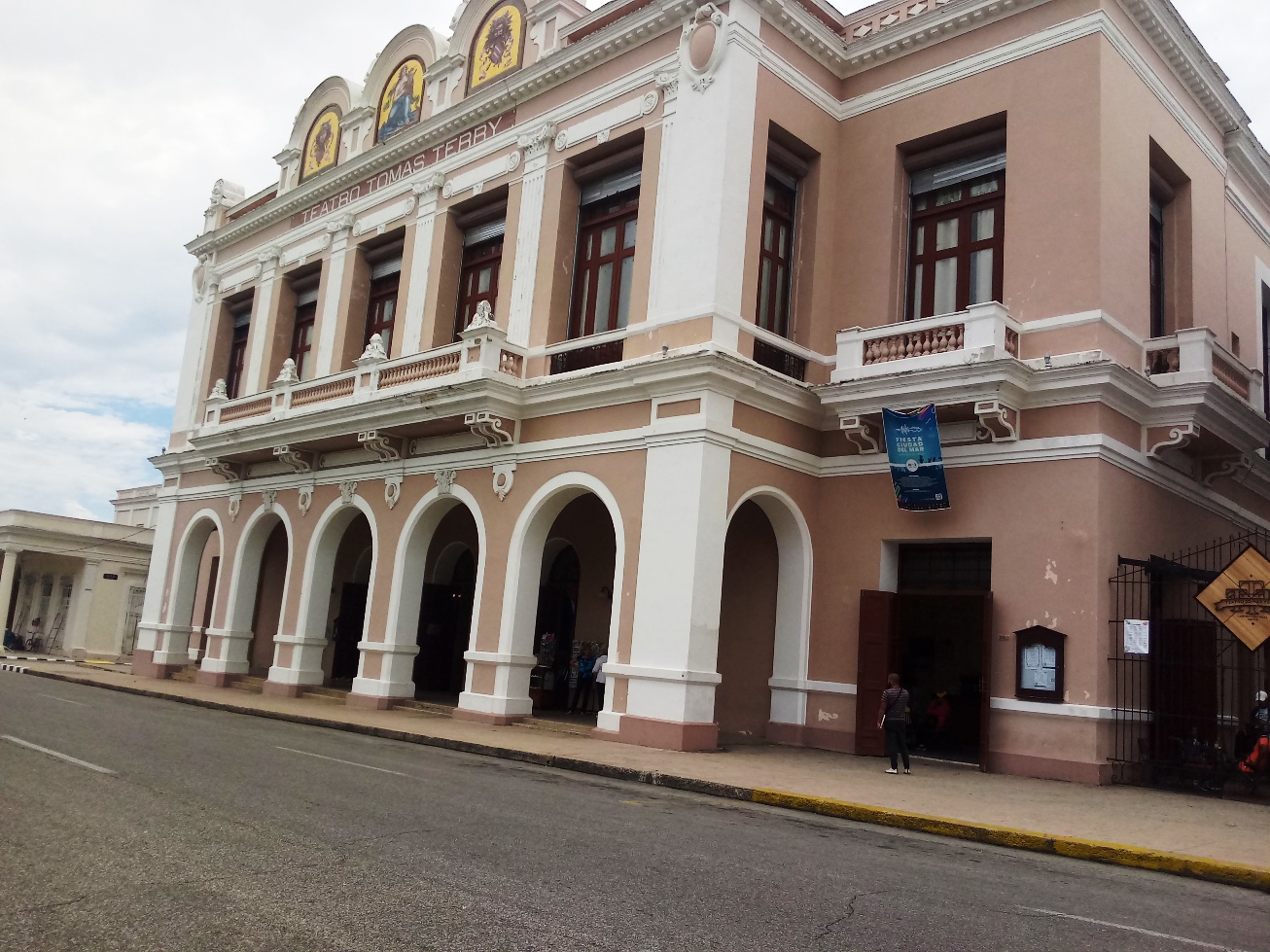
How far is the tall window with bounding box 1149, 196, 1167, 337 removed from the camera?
17.3 metres

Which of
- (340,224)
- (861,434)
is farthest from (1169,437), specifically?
(340,224)

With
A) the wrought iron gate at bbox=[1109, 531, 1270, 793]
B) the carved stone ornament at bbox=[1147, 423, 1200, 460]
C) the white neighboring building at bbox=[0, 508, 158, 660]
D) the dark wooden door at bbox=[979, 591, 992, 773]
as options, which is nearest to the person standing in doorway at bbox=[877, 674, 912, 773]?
the dark wooden door at bbox=[979, 591, 992, 773]

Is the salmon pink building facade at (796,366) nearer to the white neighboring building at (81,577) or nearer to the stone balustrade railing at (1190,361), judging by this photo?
the stone balustrade railing at (1190,361)

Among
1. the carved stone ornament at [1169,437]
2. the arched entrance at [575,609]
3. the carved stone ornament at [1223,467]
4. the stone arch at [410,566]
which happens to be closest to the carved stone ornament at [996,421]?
the carved stone ornament at [1169,437]

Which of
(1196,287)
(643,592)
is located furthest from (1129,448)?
(643,592)

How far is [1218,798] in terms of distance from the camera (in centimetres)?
1293

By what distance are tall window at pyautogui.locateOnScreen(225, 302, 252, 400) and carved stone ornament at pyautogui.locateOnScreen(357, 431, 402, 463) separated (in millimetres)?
9160

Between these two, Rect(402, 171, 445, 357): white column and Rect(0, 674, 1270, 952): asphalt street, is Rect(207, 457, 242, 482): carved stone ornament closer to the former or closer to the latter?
Rect(402, 171, 445, 357): white column

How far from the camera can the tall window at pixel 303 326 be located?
25.5 meters

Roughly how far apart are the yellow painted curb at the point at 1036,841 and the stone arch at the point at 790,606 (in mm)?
5263

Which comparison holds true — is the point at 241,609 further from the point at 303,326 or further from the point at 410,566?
the point at 303,326

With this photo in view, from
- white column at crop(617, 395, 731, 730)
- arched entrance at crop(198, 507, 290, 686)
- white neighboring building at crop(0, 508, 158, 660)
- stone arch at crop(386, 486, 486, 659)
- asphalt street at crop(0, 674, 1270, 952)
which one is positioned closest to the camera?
→ asphalt street at crop(0, 674, 1270, 952)

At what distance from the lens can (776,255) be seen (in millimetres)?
17359

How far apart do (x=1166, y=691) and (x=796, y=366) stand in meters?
6.98
